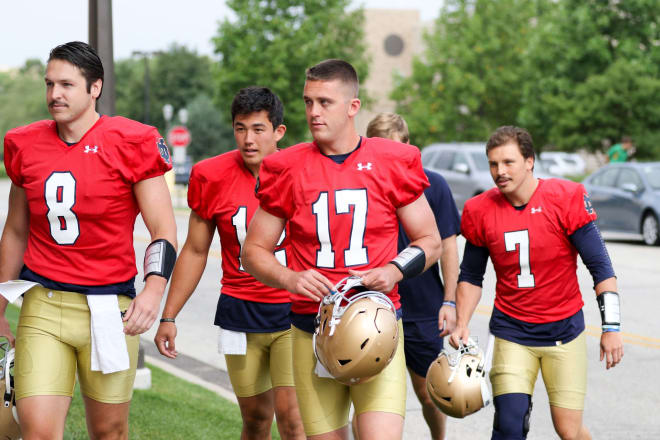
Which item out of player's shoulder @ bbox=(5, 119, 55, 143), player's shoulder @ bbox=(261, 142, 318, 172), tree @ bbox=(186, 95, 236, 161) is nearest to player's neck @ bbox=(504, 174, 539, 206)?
player's shoulder @ bbox=(261, 142, 318, 172)

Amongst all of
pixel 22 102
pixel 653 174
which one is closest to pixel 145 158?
pixel 653 174

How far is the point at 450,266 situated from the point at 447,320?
459mm

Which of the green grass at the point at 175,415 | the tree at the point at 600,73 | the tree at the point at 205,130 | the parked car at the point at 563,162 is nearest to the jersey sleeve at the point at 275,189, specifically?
the green grass at the point at 175,415

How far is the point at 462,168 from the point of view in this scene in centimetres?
2378

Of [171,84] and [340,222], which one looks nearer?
[340,222]

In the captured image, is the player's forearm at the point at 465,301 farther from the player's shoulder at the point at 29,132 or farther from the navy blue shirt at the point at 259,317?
the player's shoulder at the point at 29,132

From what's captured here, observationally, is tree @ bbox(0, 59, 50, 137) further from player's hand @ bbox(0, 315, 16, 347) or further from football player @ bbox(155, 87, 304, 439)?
player's hand @ bbox(0, 315, 16, 347)

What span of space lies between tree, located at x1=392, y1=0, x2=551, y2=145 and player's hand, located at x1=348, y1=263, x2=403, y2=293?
41.4 m

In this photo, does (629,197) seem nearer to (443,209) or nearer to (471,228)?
(443,209)

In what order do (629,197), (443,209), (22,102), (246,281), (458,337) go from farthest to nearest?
(22,102) < (629,197) < (443,209) < (246,281) < (458,337)

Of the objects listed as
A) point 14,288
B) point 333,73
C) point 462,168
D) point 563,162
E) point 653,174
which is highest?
point 333,73

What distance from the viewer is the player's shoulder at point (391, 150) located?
4305 mm

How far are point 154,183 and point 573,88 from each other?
35.2m

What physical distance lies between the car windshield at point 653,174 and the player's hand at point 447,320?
16349mm
